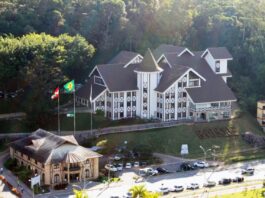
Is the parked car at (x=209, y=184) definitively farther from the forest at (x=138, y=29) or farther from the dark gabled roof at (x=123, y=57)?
the dark gabled roof at (x=123, y=57)

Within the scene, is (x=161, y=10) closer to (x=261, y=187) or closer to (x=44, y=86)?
(x=44, y=86)

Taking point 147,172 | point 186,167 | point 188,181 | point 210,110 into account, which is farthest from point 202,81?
point 188,181

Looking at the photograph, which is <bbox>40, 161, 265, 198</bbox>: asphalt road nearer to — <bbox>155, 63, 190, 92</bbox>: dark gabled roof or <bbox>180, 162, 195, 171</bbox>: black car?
<bbox>180, 162, 195, 171</bbox>: black car

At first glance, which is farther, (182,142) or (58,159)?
(182,142)

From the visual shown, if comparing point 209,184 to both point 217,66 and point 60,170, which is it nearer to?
point 60,170

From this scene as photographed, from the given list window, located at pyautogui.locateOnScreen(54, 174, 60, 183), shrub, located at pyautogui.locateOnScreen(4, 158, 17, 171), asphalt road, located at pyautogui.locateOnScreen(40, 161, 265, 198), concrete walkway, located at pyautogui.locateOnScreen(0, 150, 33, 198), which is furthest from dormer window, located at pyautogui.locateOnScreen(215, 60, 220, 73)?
window, located at pyautogui.locateOnScreen(54, 174, 60, 183)

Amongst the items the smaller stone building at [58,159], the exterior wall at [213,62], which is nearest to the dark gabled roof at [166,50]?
the exterior wall at [213,62]

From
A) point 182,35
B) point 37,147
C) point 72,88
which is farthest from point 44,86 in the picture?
point 182,35
